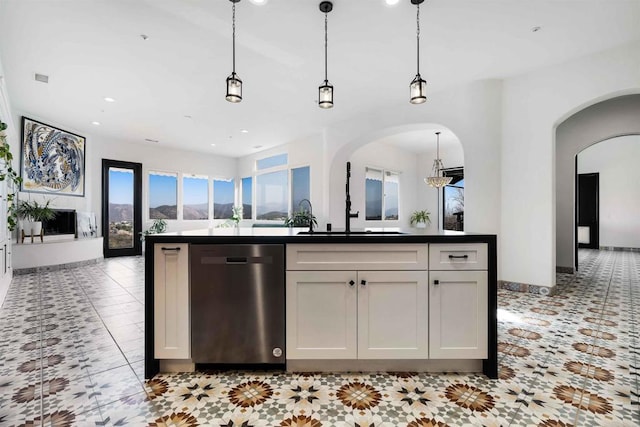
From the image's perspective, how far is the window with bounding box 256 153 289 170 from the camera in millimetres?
8354

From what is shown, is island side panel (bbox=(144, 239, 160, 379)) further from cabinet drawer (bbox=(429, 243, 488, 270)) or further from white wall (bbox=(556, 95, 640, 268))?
white wall (bbox=(556, 95, 640, 268))

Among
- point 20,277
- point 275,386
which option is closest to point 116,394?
point 275,386

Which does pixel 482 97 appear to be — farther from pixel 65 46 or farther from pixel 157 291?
pixel 65 46

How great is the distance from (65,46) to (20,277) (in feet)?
13.1

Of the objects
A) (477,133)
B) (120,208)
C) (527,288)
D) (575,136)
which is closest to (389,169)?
(575,136)

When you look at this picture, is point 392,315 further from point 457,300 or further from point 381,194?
point 381,194

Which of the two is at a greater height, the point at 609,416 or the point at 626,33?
the point at 626,33

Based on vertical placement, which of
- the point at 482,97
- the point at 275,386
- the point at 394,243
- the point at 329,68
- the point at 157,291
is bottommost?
the point at 275,386

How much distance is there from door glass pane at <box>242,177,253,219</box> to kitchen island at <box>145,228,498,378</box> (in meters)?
7.72

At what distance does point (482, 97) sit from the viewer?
159 inches

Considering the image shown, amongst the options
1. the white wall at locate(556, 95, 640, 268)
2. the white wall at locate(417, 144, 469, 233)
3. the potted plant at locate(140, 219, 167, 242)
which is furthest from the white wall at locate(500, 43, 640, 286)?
the potted plant at locate(140, 219, 167, 242)

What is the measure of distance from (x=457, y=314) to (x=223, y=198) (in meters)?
9.02

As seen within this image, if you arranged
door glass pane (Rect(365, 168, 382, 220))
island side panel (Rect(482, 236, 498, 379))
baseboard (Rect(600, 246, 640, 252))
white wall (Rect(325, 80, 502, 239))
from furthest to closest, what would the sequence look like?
door glass pane (Rect(365, 168, 382, 220)), baseboard (Rect(600, 246, 640, 252)), white wall (Rect(325, 80, 502, 239)), island side panel (Rect(482, 236, 498, 379))

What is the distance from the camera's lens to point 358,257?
185cm
